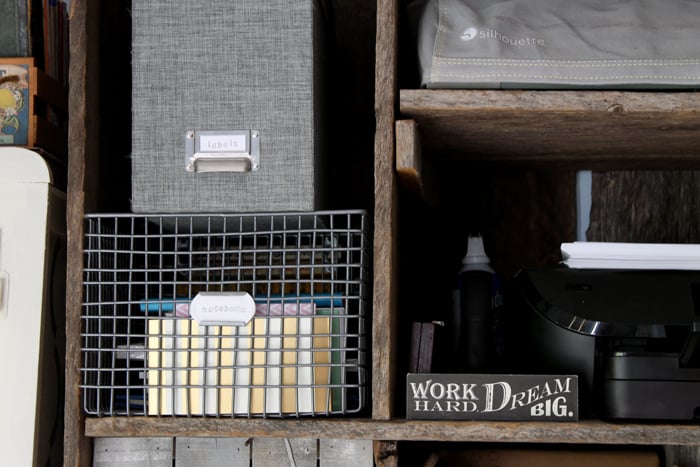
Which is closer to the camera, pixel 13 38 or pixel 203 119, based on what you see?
pixel 203 119

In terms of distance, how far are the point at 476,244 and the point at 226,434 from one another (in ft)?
2.11

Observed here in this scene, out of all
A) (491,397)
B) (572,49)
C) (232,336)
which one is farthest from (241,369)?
(572,49)

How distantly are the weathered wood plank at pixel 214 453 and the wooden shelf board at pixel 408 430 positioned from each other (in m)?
0.07

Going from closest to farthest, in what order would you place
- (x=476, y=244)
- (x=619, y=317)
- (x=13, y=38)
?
(x=619, y=317) → (x=13, y=38) → (x=476, y=244)

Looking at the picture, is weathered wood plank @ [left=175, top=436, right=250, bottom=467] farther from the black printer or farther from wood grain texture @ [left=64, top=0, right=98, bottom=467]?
the black printer

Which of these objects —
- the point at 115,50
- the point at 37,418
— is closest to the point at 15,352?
the point at 37,418

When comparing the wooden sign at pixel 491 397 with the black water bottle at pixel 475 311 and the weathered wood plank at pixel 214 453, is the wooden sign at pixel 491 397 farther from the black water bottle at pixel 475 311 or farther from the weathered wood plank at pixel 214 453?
the weathered wood plank at pixel 214 453

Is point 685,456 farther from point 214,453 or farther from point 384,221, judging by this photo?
point 214,453

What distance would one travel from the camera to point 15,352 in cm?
134

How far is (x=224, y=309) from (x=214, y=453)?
0.84 feet

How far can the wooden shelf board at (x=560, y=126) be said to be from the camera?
1314mm

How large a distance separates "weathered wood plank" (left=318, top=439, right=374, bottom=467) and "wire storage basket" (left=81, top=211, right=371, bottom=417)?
6 cm

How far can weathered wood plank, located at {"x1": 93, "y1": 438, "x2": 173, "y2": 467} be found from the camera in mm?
1359

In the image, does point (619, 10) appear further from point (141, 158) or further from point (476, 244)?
point (141, 158)
